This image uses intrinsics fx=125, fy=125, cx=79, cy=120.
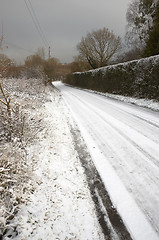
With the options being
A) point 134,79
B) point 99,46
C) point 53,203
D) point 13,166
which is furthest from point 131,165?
point 99,46

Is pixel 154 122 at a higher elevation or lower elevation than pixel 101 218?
higher

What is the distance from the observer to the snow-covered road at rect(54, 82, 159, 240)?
2102 mm

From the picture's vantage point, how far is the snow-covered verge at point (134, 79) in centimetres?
830

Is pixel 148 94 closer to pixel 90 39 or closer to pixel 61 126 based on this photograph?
pixel 61 126

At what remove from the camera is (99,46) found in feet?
84.3

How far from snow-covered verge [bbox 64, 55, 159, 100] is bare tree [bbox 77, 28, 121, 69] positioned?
509 inches

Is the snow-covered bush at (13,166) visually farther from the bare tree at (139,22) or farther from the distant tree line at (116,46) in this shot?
the bare tree at (139,22)

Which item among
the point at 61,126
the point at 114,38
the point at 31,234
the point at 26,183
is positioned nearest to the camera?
the point at 31,234

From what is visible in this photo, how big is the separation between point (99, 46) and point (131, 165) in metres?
27.9

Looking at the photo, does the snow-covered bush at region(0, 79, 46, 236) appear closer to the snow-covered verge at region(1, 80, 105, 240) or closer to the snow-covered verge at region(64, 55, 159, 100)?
the snow-covered verge at region(1, 80, 105, 240)

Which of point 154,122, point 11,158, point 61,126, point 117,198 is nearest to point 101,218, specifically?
point 117,198

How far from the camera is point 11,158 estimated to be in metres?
2.80

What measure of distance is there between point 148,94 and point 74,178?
26.9 feet

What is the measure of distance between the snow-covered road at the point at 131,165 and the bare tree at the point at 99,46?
24.1m
